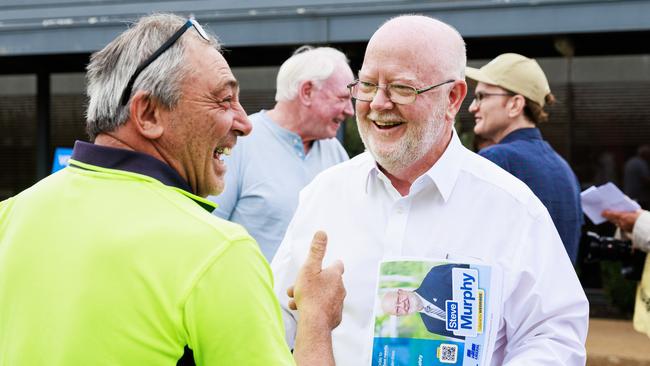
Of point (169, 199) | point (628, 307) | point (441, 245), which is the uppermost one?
point (169, 199)

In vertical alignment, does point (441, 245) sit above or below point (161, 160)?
below

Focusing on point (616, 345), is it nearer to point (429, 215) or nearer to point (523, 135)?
point (523, 135)

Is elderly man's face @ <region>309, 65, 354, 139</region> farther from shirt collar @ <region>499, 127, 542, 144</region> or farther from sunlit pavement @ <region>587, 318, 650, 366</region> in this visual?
sunlit pavement @ <region>587, 318, 650, 366</region>

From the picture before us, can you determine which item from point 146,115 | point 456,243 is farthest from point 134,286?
point 456,243

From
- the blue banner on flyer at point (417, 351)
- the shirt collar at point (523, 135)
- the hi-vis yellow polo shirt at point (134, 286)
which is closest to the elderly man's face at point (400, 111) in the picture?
the blue banner on flyer at point (417, 351)

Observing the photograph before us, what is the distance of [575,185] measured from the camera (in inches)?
179

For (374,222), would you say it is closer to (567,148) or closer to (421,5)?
(421,5)

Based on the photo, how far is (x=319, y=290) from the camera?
2332mm

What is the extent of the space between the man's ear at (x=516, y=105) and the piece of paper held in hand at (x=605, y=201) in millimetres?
749

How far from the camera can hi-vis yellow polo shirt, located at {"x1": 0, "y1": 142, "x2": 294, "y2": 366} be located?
5.28 feet

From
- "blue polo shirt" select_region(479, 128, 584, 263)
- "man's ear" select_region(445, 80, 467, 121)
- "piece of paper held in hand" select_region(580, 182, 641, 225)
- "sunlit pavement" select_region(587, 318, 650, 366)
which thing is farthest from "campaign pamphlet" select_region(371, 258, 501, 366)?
"sunlit pavement" select_region(587, 318, 650, 366)

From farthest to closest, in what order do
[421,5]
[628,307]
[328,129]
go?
[628,307] < [421,5] < [328,129]

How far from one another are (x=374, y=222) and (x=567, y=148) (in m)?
7.90

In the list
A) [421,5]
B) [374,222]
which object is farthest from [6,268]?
[421,5]
